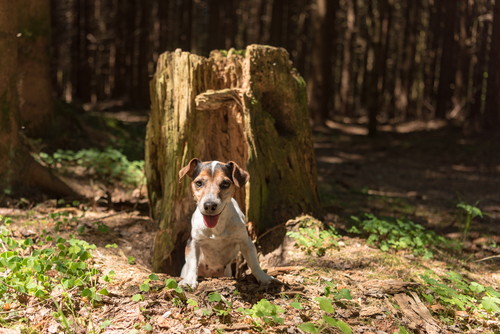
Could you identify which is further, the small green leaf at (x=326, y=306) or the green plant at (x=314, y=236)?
the green plant at (x=314, y=236)

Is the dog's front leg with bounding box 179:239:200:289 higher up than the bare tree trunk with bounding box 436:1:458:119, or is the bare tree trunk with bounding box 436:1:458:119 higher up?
the bare tree trunk with bounding box 436:1:458:119

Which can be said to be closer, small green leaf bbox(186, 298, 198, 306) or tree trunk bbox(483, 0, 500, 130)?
small green leaf bbox(186, 298, 198, 306)

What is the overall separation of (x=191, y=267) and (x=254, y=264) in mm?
589

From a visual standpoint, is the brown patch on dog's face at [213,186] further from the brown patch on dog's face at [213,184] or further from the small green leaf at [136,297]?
the small green leaf at [136,297]

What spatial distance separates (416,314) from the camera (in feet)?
12.5

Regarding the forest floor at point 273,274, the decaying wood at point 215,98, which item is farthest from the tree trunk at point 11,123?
the decaying wood at point 215,98

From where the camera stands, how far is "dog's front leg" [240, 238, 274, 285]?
4.11 meters

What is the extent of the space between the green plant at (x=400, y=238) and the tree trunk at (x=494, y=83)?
10.4 metres

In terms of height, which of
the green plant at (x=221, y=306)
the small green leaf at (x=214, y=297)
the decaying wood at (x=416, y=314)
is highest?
the small green leaf at (x=214, y=297)

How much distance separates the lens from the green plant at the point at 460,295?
3.89 m

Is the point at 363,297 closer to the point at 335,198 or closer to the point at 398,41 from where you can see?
the point at 335,198

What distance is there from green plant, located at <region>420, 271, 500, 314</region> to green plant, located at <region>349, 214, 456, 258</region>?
804mm

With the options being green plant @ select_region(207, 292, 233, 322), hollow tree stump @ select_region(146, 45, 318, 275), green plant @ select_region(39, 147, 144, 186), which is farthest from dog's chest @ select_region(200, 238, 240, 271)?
green plant @ select_region(39, 147, 144, 186)

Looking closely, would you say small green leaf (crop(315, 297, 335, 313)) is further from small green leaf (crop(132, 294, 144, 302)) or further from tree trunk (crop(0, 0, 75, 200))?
tree trunk (crop(0, 0, 75, 200))
